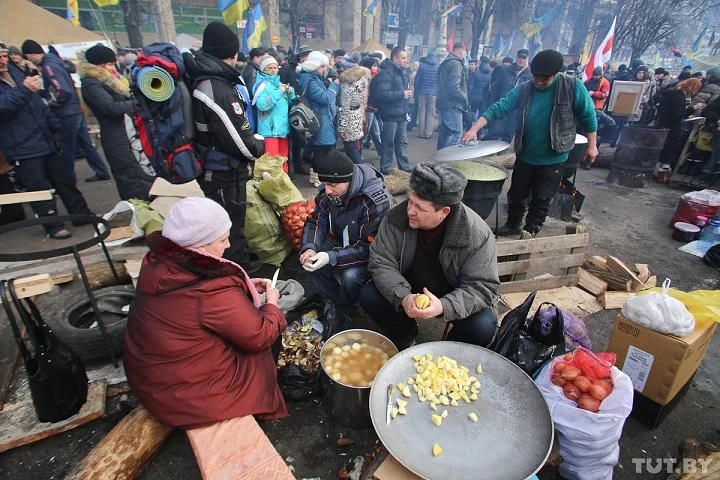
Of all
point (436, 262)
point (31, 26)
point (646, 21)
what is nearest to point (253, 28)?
point (31, 26)

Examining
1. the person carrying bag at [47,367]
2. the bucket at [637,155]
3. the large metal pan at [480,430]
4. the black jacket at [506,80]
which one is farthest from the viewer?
the black jacket at [506,80]

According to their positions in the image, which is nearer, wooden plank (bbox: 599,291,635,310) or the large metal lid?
wooden plank (bbox: 599,291,635,310)

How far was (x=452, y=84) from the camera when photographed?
859cm

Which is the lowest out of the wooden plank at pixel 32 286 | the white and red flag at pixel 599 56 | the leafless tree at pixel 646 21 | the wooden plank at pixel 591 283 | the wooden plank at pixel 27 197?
the wooden plank at pixel 591 283

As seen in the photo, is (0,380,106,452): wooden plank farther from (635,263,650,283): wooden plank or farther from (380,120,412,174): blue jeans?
(380,120,412,174): blue jeans

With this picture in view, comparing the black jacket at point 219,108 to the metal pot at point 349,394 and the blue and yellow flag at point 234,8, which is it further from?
the blue and yellow flag at point 234,8

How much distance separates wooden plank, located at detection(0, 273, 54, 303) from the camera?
2.36 m

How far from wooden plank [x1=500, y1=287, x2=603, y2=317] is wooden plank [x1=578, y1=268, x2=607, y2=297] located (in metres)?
0.06

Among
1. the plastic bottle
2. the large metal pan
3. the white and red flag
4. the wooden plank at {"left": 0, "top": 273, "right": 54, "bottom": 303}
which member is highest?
the white and red flag

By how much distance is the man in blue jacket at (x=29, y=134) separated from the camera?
4.39 meters

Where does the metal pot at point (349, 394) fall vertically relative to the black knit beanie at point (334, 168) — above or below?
below

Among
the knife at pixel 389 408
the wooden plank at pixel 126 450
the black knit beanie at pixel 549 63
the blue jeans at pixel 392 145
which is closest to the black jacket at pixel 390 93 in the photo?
the blue jeans at pixel 392 145

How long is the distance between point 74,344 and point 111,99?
12.7ft

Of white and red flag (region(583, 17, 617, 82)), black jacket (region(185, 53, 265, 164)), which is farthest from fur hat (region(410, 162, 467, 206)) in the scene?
white and red flag (region(583, 17, 617, 82))
